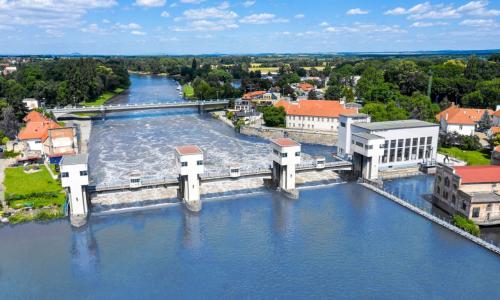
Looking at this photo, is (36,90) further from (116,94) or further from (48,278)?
(48,278)

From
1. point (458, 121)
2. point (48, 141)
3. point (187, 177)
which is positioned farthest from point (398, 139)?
point (48, 141)

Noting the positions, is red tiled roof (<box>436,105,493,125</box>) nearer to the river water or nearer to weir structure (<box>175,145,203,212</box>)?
the river water

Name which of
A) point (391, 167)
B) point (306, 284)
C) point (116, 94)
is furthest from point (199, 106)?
point (306, 284)

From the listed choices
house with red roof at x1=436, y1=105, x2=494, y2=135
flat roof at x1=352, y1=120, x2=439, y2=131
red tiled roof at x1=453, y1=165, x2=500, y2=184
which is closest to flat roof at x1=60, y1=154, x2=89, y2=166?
flat roof at x1=352, y1=120, x2=439, y2=131

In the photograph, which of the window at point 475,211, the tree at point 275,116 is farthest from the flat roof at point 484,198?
the tree at point 275,116

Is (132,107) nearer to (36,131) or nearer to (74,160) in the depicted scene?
(36,131)

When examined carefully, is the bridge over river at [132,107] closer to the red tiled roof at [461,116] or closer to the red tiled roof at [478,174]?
the red tiled roof at [461,116]
